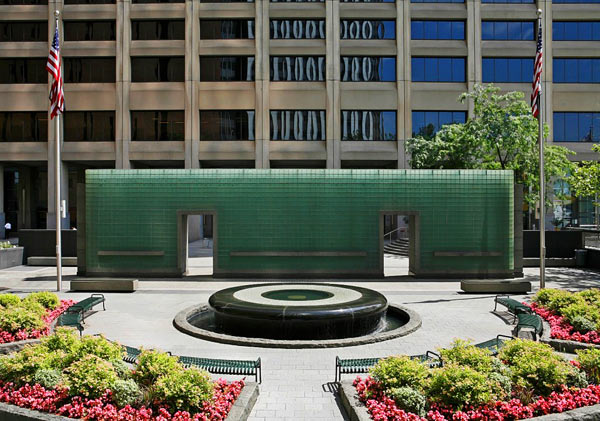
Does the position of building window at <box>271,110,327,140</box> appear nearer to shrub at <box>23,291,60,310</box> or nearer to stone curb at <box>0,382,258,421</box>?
shrub at <box>23,291,60,310</box>

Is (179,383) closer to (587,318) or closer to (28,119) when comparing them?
(587,318)

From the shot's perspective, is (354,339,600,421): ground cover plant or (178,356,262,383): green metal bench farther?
(178,356,262,383): green metal bench

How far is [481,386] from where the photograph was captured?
7578mm

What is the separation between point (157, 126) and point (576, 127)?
3775cm

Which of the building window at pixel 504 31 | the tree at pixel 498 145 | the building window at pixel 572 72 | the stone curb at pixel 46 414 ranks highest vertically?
the building window at pixel 504 31

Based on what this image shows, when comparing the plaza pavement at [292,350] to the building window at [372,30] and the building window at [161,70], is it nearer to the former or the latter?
the building window at [161,70]

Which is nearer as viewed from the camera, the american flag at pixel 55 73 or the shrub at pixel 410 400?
the shrub at pixel 410 400

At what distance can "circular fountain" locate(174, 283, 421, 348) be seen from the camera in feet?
42.2

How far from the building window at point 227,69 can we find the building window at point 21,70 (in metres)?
14.9

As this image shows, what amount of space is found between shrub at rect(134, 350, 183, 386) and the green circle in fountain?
675cm

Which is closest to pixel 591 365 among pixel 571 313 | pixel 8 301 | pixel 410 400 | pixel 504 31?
pixel 410 400

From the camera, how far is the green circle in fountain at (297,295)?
14.9 metres

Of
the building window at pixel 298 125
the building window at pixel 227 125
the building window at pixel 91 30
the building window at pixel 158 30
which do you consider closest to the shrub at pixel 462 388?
the building window at pixel 298 125

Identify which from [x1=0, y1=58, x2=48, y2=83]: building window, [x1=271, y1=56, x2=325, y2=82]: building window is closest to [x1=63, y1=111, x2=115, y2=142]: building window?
[x1=0, y1=58, x2=48, y2=83]: building window
